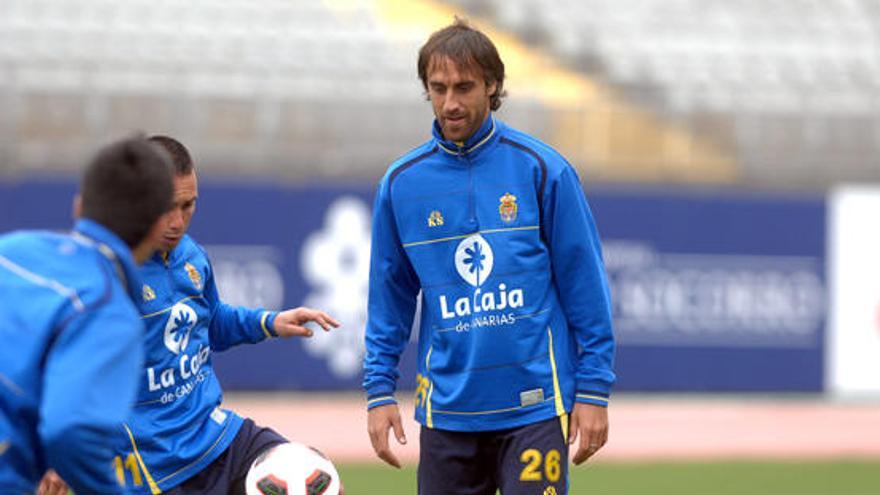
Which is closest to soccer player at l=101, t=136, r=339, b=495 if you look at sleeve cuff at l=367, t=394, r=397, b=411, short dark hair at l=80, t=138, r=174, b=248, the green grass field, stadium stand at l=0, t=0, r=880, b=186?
sleeve cuff at l=367, t=394, r=397, b=411

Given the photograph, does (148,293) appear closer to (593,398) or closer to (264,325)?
(264,325)

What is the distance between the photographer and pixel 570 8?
64.8ft

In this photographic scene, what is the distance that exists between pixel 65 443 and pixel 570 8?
16781 millimetres

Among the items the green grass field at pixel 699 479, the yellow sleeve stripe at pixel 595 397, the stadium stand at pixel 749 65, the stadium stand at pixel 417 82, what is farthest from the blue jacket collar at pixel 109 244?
the stadium stand at pixel 749 65

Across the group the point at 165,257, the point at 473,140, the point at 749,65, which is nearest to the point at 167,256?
the point at 165,257

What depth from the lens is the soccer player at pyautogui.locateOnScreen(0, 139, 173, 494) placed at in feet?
11.4

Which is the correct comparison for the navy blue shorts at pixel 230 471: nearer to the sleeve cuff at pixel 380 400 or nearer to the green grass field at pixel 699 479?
the sleeve cuff at pixel 380 400

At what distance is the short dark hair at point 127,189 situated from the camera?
12.0 ft

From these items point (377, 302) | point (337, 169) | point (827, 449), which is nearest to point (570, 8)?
point (337, 169)

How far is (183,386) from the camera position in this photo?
5402 mm

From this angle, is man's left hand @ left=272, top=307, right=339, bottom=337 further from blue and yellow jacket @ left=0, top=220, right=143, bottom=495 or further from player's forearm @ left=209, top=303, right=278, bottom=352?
blue and yellow jacket @ left=0, top=220, right=143, bottom=495

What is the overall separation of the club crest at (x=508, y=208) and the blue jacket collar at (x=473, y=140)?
0.64 ft

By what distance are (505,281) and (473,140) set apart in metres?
0.48

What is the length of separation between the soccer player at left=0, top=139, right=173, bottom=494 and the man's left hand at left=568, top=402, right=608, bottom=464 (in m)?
1.90
